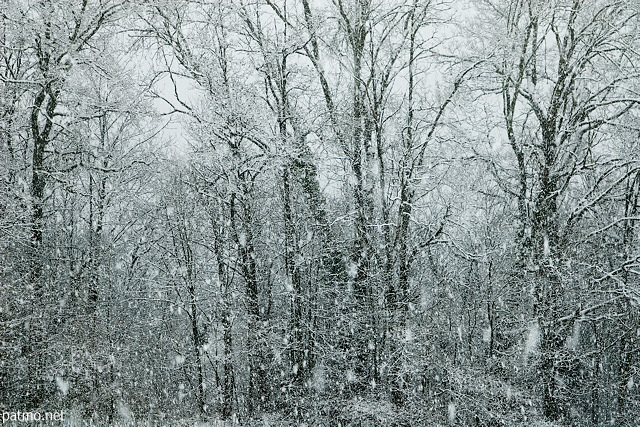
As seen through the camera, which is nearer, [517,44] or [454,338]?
[517,44]

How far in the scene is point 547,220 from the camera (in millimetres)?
12398

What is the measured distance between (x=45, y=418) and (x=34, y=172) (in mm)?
5408

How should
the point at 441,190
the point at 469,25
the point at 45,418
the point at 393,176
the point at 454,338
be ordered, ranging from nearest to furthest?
the point at 45,418 → the point at 393,176 → the point at 469,25 → the point at 441,190 → the point at 454,338

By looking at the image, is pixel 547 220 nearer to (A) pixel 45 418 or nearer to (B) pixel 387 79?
(B) pixel 387 79

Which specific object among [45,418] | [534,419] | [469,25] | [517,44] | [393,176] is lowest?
[534,419]

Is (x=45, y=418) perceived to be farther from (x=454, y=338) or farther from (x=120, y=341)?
(x=454, y=338)

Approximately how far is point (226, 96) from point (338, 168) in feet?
10.3

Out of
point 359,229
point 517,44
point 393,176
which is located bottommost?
point 359,229

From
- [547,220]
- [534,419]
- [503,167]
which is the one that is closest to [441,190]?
[503,167]

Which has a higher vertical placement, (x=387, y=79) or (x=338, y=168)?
(x=387, y=79)

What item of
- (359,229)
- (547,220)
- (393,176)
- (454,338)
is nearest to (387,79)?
(393,176)

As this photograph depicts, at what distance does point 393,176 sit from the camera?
1185cm

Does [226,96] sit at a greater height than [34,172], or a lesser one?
greater

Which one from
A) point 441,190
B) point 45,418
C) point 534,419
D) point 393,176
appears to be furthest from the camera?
point 441,190
